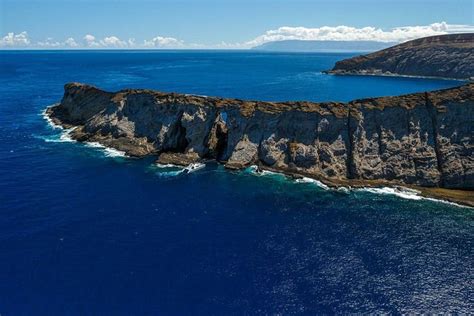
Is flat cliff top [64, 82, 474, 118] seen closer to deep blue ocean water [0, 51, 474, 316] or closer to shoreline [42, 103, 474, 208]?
shoreline [42, 103, 474, 208]

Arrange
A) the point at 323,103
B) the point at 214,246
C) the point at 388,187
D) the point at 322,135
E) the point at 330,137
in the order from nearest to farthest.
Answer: the point at 214,246 < the point at 388,187 < the point at 330,137 < the point at 322,135 < the point at 323,103

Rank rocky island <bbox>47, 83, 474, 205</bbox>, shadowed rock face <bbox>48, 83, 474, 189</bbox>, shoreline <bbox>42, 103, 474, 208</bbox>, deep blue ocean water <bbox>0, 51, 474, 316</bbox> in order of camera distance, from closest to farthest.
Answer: deep blue ocean water <bbox>0, 51, 474, 316</bbox>, shoreline <bbox>42, 103, 474, 208</bbox>, rocky island <bbox>47, 83, 474, 205</bbox>, shadowed rock face <bbox>48, 83, 474, 189</bbox>

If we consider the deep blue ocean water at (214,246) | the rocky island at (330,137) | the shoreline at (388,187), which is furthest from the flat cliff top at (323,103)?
the deep blue ocean water at (214,246)

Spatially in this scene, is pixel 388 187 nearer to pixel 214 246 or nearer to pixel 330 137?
pixel 330 137

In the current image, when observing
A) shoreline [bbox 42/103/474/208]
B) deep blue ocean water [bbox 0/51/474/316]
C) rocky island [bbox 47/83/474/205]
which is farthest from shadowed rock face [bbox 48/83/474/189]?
deep blue ocean water [bbox 0/51/474/316]

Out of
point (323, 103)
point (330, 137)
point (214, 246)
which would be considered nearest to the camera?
point (214, 246)

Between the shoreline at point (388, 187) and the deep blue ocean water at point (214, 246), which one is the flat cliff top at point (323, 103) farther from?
the deep blue ocean water at point (214, 246)

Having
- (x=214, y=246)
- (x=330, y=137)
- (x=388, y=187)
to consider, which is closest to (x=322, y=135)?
(x=330, y=137)
